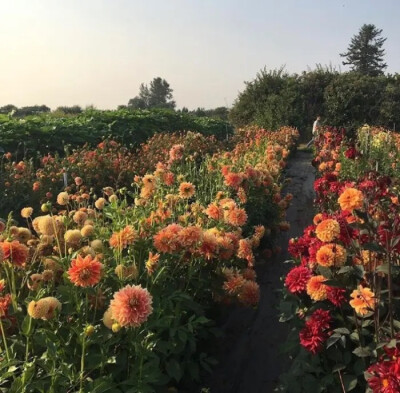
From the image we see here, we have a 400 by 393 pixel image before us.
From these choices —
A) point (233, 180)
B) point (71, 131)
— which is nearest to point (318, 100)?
point (71, 131)

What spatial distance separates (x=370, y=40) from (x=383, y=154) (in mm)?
47570

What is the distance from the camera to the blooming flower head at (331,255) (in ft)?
6.64

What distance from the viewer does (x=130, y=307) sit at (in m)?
1.51

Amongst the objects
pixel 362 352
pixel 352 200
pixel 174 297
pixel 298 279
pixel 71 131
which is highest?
pixel 71 131

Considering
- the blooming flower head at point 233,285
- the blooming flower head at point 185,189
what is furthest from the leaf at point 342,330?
the blooming flower head at point 185,189

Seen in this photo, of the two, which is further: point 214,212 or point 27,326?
point 214,212

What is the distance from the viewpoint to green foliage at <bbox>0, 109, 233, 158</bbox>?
7.95m

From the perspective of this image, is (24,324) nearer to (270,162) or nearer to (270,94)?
(270,162)

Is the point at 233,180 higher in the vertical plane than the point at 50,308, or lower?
higher

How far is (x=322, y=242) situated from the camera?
7.27 ft

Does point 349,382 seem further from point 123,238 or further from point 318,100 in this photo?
point 318,100

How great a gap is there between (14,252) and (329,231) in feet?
4.40

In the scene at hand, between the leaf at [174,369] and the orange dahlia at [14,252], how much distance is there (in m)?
0.83

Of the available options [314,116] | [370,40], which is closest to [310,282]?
[314,116]
